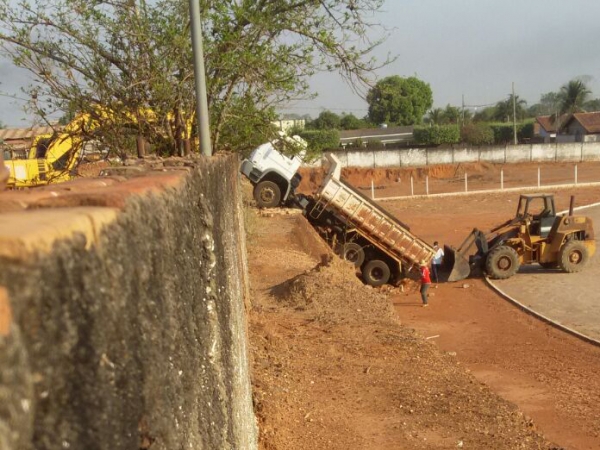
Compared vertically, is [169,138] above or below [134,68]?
below

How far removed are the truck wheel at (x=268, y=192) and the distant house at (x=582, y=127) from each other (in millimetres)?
46521

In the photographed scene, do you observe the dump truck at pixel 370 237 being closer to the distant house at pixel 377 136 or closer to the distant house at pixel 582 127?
the distant house at pixel 377 136

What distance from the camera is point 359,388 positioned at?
8516 mm

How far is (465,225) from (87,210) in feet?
96.2

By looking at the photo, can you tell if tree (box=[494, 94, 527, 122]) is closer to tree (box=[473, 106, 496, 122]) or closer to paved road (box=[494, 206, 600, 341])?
tree (box=[473, 106, 496, 122])

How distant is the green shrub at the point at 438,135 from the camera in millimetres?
63531

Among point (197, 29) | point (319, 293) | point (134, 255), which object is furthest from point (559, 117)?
point (134, 255)

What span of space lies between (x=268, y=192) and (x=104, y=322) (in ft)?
77.8

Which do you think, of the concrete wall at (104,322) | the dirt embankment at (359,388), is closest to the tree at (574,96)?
the dirt embankment at (359,388)

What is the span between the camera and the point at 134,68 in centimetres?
1122

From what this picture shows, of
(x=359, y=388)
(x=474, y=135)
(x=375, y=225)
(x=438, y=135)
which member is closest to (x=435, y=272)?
(x=375, y=225)

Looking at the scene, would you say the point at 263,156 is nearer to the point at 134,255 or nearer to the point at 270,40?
the point at 270,40

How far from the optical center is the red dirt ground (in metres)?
7.27

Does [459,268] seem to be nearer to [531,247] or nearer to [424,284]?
[531,247]
